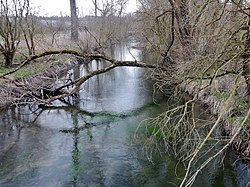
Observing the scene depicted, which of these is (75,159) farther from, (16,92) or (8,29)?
(8,29)

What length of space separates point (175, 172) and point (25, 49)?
13.7 m

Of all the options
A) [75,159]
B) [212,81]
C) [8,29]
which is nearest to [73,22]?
[8,29]

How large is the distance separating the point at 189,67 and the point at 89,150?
272cm

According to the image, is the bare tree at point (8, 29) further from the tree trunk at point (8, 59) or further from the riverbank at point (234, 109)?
the riverbank at point (234, 109)

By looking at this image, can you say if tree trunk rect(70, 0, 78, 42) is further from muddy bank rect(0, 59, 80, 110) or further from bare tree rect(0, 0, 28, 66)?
muddy bank rect(0, 59, 80, 110)

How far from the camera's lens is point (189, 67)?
255 inches

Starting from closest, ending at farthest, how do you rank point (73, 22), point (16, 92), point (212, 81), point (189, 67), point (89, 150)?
point (212, 81)
point (189, 67)
point (89, 150)
point (16, 92)
point (73, 22)

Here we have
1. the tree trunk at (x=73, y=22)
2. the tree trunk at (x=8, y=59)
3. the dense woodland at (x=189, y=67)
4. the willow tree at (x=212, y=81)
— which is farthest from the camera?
the tree trunk at (x=73, y=22)

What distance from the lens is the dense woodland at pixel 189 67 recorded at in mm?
5188

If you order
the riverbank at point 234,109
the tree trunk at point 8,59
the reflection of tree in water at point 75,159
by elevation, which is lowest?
the reflection of tree in water at point 75,159

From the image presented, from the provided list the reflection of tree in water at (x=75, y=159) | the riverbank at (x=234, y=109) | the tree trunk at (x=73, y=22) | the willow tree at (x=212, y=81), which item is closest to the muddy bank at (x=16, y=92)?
the reflection of tree in water at (x=75, y=159)

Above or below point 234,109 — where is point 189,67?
above

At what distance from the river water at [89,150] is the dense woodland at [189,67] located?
40 cm

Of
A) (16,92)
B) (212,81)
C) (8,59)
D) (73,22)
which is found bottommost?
(16,92)
